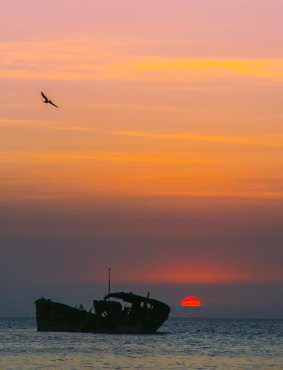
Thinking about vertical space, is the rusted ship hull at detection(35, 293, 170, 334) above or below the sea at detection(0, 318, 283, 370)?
above

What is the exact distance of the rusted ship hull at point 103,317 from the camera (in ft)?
386

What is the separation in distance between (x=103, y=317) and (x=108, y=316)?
1.92ft

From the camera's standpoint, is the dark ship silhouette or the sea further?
the dark ship silhouette

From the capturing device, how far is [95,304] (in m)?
117

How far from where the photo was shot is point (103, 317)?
120 meters

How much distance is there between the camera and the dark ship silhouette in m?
116

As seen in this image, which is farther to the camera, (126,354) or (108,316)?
(108,316)

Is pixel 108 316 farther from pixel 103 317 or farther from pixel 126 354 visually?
pixel 126 354

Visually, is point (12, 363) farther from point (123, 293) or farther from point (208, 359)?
point (123, 293)

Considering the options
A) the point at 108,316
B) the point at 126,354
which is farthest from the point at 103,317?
the point at 126,354

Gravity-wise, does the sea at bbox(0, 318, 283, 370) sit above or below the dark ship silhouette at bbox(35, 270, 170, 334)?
below

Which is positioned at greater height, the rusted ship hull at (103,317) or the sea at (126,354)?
the rusted ship hull at (103,317)

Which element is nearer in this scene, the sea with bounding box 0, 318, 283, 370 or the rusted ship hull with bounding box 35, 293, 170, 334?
the sea with bounding box 0, 318, 283, 370

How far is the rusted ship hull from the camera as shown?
11769 centimetres
